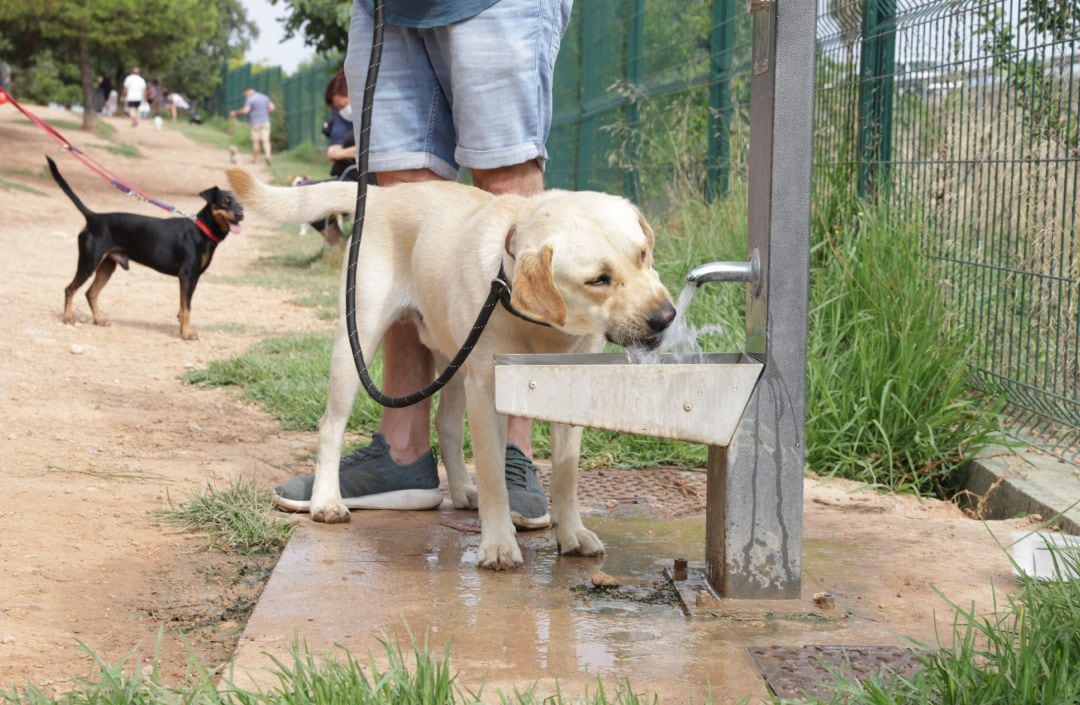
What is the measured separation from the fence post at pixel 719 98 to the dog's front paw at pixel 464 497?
3.45 meters

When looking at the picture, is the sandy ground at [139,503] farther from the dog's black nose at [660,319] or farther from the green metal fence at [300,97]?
the green metal fence at [300,97]

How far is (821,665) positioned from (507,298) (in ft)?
3.62

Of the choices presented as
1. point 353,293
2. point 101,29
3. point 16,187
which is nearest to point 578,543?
point 353,293

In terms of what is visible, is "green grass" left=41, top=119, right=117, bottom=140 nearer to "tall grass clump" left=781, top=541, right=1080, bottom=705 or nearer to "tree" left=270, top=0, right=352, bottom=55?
"tree" left=270, top=0, right=352, bottom=55

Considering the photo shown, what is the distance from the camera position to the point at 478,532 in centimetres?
312

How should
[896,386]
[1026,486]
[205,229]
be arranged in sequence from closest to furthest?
1. [1026,486]
2. [896,386]
3. [205,229]

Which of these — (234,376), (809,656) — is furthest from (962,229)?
(234,376)

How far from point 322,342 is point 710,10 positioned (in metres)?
2.98

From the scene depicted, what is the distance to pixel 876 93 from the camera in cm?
480

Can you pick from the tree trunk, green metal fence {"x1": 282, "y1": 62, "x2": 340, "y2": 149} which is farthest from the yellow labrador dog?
green metal fence {"x1": 282, "y1": 62, "x2": 340, "y2": 149}

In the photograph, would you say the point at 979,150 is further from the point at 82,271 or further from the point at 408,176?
the point at 82,271

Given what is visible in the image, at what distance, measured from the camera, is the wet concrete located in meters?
2.03

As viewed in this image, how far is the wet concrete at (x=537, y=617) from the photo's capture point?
203 centimetres

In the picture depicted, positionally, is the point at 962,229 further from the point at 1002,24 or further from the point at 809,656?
the point at 809,656
